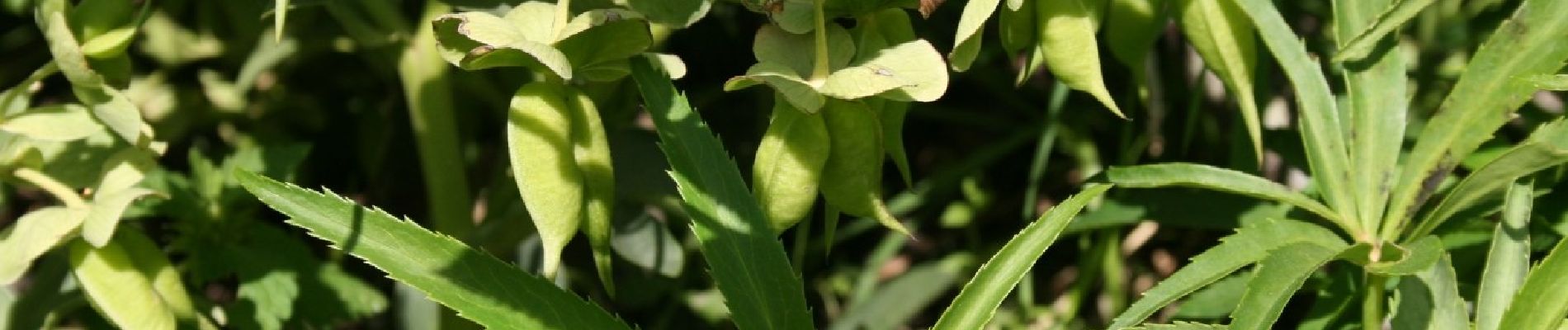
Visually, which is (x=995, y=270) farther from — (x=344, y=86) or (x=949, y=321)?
(x=344, y=86)

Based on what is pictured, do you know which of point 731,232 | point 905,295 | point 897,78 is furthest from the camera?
point 905,295

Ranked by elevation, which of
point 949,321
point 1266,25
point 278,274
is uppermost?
point 1266,25

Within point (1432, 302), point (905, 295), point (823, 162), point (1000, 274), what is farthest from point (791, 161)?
point (905, 295)

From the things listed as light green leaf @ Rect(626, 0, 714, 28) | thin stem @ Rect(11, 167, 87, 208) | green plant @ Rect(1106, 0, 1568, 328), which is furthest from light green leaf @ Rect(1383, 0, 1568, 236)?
thin stem @ Rect(11, 167, 87, 208)

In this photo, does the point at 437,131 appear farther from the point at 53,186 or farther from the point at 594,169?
the point at 594,169

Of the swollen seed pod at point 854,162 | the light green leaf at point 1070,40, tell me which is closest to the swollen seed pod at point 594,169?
the swollen seed pod at point 854,162

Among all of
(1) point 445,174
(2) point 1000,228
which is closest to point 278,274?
(1) point 445,174
